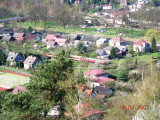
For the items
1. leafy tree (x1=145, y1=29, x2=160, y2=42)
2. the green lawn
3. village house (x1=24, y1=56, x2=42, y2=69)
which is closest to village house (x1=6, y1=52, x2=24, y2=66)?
village house (x1=24, y1=56, x2=42, y2=69)

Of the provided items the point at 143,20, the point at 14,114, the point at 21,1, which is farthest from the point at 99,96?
the point at 21,1

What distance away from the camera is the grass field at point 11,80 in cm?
898

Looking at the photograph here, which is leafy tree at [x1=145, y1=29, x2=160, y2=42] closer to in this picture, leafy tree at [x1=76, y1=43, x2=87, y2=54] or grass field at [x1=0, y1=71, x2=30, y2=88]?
leafy tree at [x1=76, y1=43, x2=87, y2=54]

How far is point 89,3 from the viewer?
28.5 metres

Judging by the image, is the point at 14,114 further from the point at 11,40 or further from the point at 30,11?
the point at 30,11

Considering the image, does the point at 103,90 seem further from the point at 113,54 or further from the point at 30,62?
the point at 113,54

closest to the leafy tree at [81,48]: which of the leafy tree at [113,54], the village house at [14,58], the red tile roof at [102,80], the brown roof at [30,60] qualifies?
the leafy tree at [113,54]

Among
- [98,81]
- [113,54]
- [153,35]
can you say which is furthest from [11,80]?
[153,35]

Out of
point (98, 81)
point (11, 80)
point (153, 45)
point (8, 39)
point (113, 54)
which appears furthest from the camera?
point (8, 39)

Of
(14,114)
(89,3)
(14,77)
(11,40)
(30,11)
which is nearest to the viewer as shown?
(14,114)

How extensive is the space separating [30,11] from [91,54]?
1149 centimetres

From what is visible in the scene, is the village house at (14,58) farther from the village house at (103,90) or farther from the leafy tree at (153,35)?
the leafy tree at (153,35)

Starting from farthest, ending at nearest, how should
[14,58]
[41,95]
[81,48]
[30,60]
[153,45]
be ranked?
[153,45], [81,48], [14,58], [30,60], [41,95]

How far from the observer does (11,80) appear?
9.46m
